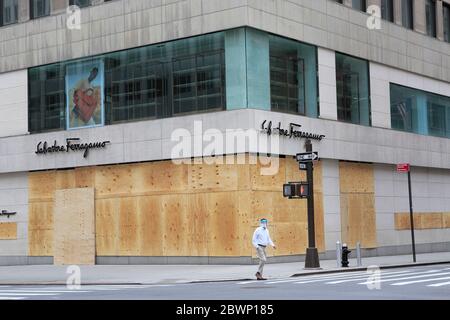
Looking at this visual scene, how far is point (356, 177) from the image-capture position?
38938 millimetres

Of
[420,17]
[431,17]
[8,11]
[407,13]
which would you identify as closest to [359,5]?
[407,13]

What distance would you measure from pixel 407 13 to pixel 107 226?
70.2 ft

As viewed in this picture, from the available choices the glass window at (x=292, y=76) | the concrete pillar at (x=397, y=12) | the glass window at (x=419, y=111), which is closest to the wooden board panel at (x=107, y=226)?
the glass window at (x=292, y=76)

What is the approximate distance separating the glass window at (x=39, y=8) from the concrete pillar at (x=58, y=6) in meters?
0.54

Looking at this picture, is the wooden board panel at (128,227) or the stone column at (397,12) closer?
the wooden board panel at (128,227)

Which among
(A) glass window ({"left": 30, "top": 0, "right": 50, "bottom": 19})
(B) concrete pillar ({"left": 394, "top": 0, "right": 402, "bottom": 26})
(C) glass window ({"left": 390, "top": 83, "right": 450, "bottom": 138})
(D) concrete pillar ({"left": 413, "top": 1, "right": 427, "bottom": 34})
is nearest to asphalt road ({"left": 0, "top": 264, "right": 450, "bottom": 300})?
(C) glass window ({"left": 390, "top": 83, "right": 450, "bottom": 138})

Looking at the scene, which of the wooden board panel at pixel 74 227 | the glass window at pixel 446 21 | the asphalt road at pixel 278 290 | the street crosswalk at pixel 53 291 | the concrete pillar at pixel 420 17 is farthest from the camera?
the glass window at pixel 446 21

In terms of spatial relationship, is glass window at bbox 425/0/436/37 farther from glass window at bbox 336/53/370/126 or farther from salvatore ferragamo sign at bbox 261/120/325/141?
salvatore ferragamo sign at bbox 261/120/325/141

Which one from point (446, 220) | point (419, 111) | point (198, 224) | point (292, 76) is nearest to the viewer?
point (198, 224)

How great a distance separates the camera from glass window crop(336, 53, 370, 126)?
3831 centimetres

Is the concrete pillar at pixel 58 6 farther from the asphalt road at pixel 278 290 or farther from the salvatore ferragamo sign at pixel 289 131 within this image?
the asphalt road at pixel 278 290

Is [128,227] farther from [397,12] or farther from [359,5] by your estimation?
[397,12]

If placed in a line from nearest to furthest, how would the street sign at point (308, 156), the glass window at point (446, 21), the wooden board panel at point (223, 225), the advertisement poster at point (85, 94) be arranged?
the street sign at point (308, 156) < the wooden board panel at point (223, 225) < the advertisement poster at point (85, 94) < the glass window at point (446, 21)

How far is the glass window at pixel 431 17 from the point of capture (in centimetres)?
4653
